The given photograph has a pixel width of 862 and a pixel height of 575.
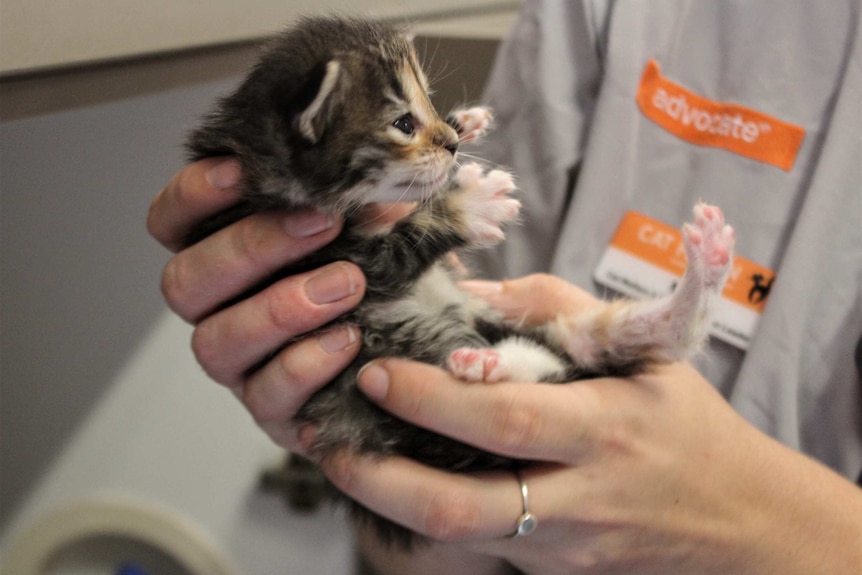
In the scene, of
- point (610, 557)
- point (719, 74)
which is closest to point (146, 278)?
point (610, 557)

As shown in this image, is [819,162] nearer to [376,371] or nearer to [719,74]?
[719,74]

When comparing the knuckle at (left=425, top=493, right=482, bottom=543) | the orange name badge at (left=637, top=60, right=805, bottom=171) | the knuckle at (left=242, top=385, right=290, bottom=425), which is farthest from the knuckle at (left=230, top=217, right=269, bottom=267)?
the orange name badge at (left=637, top=60, right=805, bottom=171)

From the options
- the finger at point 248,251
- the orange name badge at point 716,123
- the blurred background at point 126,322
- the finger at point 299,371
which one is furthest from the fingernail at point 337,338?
the orange name badge at point 716,123

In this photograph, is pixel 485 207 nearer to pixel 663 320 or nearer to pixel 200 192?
pixel 663 320

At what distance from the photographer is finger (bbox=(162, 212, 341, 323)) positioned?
94 centimetres

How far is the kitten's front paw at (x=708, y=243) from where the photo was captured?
987 mm

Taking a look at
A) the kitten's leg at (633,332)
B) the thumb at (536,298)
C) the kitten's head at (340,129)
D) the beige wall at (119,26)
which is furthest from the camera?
the thumb at (536,298)

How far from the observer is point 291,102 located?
854mm

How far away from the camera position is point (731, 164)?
1.32 m

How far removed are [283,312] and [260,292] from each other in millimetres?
77

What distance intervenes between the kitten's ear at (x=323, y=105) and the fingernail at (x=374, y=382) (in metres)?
0.36

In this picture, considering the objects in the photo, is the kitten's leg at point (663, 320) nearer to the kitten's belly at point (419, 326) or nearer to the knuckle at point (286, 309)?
the kitten's belly at point (419, 326)

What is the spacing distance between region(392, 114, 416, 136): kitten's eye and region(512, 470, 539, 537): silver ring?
1.85 ft

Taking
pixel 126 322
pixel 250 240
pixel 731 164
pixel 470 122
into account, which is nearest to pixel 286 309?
pixel 250 240
